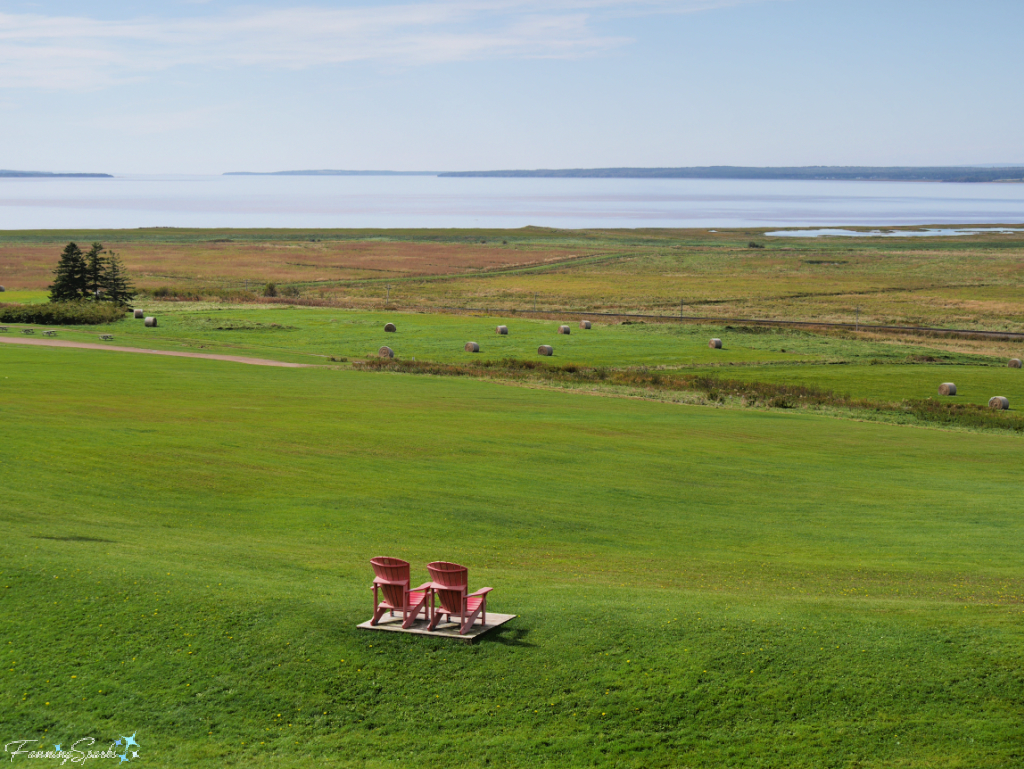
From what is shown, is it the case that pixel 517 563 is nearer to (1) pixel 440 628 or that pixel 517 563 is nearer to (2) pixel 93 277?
(1) pixel 440 628

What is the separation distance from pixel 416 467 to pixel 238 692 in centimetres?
1667

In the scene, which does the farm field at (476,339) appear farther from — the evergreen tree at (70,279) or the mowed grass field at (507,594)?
the mowed grass field at (507,594)

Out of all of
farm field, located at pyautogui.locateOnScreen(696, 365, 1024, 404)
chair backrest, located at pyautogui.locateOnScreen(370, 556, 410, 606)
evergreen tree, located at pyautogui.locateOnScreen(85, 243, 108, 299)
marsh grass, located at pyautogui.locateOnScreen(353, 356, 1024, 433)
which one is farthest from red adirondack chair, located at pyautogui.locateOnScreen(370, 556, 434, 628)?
evergreen tree, located at pyautogui.locateOnScreen(85, 243, 108, 299)

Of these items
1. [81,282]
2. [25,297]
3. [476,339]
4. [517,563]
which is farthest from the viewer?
[25,297]

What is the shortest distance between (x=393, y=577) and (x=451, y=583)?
983 mm

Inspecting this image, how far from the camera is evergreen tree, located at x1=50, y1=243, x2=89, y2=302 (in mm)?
90688

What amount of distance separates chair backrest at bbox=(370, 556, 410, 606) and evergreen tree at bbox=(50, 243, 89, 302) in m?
85.1

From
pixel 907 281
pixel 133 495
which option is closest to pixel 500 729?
pixel 133 495

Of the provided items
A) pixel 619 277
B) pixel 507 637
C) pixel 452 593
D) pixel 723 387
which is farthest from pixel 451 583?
pixel 619 277

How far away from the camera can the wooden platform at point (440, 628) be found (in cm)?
1554

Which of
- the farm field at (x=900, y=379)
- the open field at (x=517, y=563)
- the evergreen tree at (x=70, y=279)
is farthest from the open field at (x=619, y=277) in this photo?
the open field at (x=517, y=563)

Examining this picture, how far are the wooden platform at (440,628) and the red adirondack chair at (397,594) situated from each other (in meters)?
0.10

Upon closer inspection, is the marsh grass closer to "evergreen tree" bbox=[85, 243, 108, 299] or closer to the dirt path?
the dirt path

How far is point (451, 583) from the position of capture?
51.2 ft
